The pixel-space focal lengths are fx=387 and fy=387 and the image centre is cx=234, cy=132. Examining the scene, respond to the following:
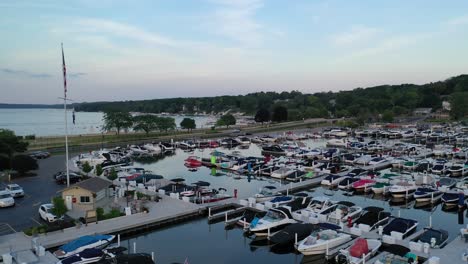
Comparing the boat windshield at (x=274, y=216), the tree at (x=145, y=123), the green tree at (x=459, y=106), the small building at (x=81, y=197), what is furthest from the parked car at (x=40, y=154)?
the green tree at (x=459, y=106)

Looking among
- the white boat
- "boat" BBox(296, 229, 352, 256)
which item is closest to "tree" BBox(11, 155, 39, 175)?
the white boat

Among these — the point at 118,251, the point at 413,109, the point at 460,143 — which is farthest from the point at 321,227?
the point at 413,109

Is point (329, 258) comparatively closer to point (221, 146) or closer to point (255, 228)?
point (255, 228)

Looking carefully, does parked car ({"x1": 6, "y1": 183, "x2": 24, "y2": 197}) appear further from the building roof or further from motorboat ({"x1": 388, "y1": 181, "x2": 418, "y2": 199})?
motorboat ({"x1": 388, "y1": 181, "x2": 418, "y2": 199})

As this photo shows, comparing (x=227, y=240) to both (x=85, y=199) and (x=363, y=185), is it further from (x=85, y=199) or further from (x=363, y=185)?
(x=363, y=185)

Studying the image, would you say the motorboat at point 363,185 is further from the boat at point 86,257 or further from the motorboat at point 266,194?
the boat at point 86,257

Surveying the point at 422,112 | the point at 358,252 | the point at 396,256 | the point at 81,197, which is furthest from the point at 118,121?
the point at 422,112

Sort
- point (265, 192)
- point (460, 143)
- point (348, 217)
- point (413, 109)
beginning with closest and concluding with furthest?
1. point (348, 217)
2. point (265, 192)
3. point (460, 143)
4. point (413, 109)
